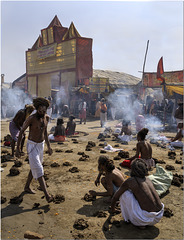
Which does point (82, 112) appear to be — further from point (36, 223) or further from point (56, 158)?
point (36, 223)

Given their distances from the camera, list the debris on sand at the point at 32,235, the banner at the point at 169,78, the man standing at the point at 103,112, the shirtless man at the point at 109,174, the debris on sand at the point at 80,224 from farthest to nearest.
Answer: the banner at the point at 169,78 → the man standing at the point at 103,112 → the shirtless man at the point at 109,174 → the debris on sand at the point at 80,224 → the debris on sand at the point at 32,235

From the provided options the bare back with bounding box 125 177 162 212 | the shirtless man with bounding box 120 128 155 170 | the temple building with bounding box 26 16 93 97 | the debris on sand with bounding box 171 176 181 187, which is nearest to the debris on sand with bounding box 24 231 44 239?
A: the bare back with bounding box 125 177 162 212

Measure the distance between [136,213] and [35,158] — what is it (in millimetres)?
2091

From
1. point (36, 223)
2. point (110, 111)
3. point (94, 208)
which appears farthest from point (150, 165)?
point (110, 111)

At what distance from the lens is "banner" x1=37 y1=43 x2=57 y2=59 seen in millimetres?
29281

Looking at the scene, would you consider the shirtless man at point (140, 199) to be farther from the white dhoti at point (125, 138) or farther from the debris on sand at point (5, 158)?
the white dhoti at point (125, 138)

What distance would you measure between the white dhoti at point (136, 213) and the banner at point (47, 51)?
92.8ft

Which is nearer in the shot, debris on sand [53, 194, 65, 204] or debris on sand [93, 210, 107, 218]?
debris on sand [93, 210, 107, 218]

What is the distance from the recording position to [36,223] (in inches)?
136

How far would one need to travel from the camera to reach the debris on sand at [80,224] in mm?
3322

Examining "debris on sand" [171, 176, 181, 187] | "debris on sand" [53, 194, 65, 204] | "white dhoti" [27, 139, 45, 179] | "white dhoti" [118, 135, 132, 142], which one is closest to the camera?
"white dhoti" [27, 139, 45, 179]

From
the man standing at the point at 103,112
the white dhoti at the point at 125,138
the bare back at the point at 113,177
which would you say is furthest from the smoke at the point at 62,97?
the bare back at the point at 113,177

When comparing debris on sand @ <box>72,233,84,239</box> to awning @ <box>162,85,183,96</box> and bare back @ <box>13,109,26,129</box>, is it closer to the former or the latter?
bare back @ <box>13,109,26,129</box>

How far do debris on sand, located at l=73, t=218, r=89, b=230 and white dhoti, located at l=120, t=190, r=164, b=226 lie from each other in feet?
2.22
